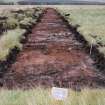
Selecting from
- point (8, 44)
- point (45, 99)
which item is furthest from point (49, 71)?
point (45, 99)

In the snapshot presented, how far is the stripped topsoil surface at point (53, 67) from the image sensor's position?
11461mm

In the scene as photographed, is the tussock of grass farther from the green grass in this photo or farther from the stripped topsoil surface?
the green grass

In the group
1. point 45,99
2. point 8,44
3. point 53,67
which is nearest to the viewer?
point 45,99

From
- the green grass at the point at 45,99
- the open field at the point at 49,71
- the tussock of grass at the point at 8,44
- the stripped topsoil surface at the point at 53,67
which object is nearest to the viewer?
the green grass at the point at 45,99

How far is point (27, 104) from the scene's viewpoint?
23.2ft

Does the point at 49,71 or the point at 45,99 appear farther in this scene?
the point at 49,71

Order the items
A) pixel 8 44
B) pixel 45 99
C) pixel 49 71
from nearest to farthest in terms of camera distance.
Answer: pixel 45 99
pixel 49 71
pixel 8 44

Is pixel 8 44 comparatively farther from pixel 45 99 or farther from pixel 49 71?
pixel 45 99

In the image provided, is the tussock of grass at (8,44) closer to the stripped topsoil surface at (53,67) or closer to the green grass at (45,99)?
the stripped topsoil surface at (53,67)

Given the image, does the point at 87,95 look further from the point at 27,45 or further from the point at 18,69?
the point at 27,45

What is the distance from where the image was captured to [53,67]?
13734 millimetres

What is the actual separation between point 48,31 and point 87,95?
1772 centimetres

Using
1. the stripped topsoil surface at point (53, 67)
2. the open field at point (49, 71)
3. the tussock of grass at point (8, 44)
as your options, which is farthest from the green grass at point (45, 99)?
the tussock of grass at point (8, 44)

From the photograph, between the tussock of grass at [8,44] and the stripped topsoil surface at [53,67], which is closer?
the stripped topsoil surface at [53,67]
